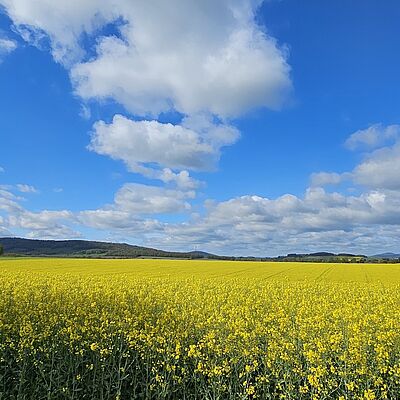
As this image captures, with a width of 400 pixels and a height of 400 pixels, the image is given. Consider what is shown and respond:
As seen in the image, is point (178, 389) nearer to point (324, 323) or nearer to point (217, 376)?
point (217, 376)

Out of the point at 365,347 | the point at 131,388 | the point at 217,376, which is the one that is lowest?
the point at 131,388

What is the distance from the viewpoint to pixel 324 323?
8766mm

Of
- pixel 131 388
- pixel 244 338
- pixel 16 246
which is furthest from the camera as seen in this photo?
pixel 16 246

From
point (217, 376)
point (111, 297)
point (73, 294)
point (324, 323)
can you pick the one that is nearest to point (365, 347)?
point (324, 323)

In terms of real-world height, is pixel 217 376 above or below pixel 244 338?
below

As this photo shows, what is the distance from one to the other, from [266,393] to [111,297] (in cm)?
660

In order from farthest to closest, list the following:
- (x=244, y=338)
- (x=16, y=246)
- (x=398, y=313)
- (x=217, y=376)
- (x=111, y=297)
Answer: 1. (x=16, y=246)
2. (x=111, y=297)
3. (x=398, y=313)
4. (x=244, y=338)
5. (x=217, y=376)

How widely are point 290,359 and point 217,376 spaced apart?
1407 mm

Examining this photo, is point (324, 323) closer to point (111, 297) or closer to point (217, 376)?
point (217, 376)

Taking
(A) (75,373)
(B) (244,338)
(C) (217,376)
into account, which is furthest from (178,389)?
(A) (75,373)

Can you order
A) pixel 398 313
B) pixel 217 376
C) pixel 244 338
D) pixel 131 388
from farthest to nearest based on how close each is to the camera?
pixel 398 313
pixel 131 388
pixel 244 338
pixel 217 376

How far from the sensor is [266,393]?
7.66 metres

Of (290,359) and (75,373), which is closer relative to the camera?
(290,359)

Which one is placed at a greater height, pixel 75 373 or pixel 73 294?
pixel 73 294
